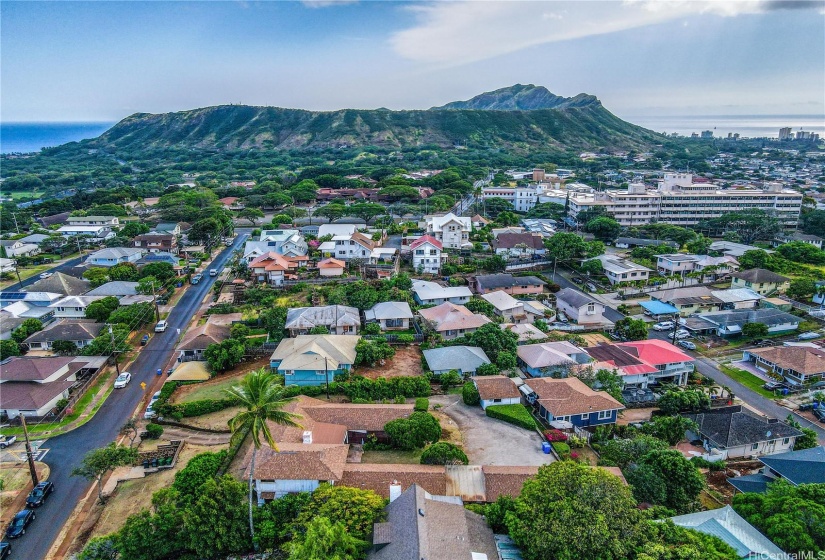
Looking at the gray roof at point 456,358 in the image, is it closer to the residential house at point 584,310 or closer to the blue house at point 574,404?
the blue house at point 574,404

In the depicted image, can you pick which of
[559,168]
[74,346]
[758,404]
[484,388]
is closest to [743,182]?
[559,168]

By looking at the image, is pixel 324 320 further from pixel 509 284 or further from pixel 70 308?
pixel 70 308

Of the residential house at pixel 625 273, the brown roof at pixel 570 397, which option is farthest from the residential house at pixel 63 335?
the residential house at pixel 625 273

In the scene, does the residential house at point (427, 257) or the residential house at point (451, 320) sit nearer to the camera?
the residential house at point (451, 320)

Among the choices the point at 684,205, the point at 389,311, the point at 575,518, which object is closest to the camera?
the point at 575,518

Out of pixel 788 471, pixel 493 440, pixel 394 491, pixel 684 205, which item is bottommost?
pixel 493 440

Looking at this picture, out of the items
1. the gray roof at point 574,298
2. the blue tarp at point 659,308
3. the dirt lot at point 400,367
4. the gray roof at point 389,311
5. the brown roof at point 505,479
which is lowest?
the dirt lot at point 400,367

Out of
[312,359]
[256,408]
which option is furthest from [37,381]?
[256,408]
